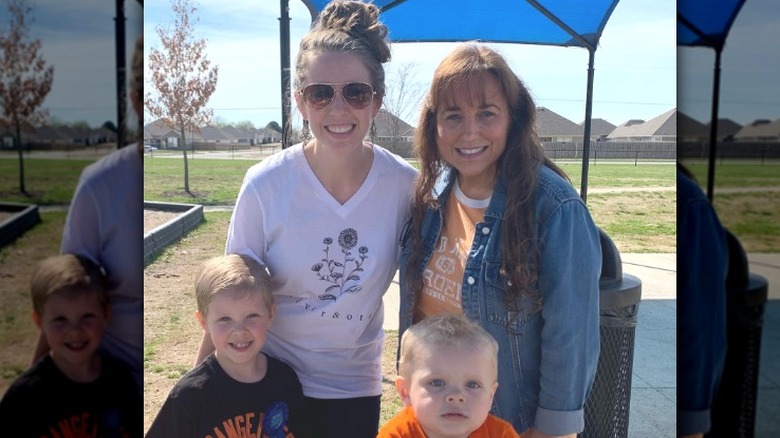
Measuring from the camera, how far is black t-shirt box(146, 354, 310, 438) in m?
2.13

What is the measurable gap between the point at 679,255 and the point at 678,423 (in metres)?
0.43

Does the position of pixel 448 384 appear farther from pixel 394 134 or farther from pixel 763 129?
pixel 394 134

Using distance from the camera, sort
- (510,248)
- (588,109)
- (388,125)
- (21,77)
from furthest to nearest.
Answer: (588,109) < (388,125) < (510,248) < (21,77)

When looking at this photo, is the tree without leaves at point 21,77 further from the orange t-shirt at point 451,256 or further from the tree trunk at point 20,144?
the orange t-shirt at point 451,256

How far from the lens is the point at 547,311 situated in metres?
1.91

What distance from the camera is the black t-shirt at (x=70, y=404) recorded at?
4.97 feet

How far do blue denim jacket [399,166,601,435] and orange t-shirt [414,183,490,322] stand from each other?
23 millimetres

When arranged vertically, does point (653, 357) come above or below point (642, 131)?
below

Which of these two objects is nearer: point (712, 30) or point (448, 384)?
point (712, 30)

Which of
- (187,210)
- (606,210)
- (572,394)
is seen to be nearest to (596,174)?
(606,210)

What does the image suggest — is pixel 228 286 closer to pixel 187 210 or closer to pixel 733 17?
pixel 733 17

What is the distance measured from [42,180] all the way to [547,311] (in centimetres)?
133

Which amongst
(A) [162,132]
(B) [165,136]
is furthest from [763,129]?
(B) [165,136]

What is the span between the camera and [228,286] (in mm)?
2084
